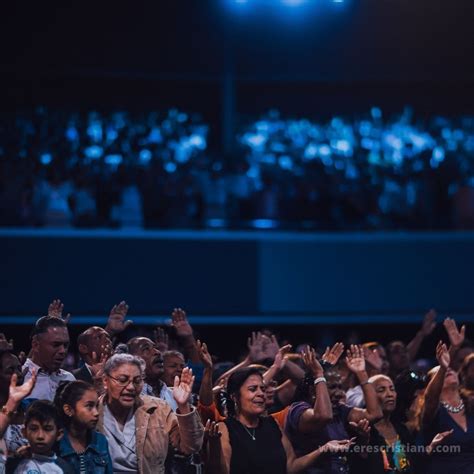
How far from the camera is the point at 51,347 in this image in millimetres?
7570

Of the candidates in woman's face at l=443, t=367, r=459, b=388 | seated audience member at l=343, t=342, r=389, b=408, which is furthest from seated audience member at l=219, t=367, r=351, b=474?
seated audience member at l=343, t=342, r=389, b=408

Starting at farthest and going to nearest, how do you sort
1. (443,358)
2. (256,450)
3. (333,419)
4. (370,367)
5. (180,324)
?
(370,367) → (180,324) → (443,358) → (333,419) → (256,450)

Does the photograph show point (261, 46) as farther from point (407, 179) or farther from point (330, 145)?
point (407, 179)

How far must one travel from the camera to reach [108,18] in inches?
719

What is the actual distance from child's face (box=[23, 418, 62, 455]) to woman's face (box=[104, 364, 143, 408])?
1.89 ft

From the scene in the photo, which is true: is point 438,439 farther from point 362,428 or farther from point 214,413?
point 214,413

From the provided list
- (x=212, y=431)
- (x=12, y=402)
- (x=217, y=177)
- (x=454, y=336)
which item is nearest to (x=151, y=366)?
(x=212, y=431)

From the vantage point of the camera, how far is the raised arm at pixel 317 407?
7156 millimetres

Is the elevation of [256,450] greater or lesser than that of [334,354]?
lesser

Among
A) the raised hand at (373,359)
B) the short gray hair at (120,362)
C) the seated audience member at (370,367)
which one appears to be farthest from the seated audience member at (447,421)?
the short gray hair at (120,362)

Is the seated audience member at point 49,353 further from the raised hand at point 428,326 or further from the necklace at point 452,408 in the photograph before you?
the raised hand at point 428,326

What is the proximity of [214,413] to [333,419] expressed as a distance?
791mm

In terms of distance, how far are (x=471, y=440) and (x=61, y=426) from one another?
2.90 meters

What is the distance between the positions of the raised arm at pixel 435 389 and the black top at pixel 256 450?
1354 millimetres
